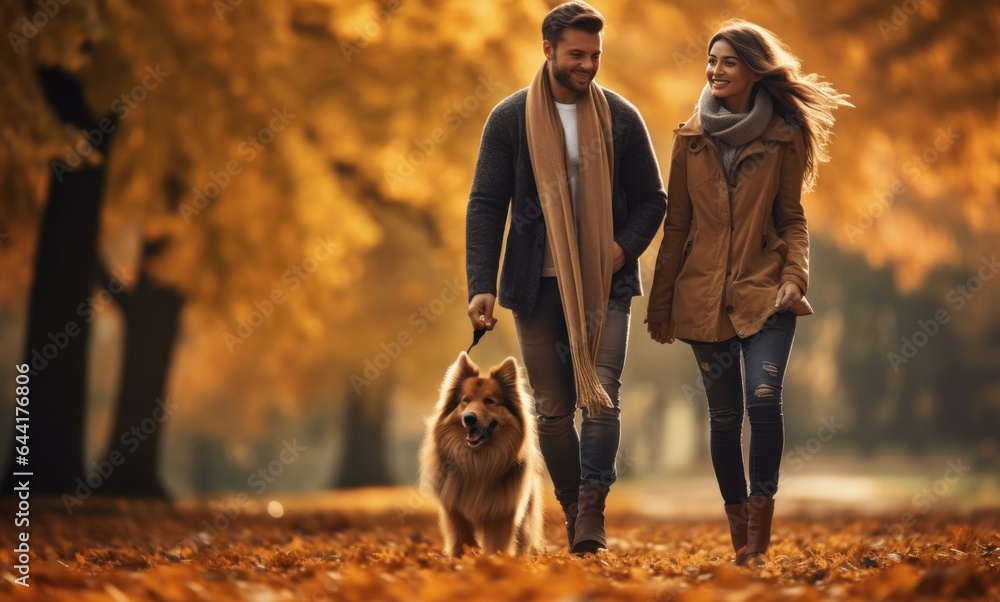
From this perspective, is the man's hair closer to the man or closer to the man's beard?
the man

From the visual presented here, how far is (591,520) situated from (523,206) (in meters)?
1.55

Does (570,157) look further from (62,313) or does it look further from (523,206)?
(62,313)

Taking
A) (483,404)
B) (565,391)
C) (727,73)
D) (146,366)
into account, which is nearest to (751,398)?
(565,391)

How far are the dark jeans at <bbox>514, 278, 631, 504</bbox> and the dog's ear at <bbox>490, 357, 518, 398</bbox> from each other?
0.24ft

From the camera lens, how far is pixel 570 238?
17.3 ft

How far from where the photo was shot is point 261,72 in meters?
10.2

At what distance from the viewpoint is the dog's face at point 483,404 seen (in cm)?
533

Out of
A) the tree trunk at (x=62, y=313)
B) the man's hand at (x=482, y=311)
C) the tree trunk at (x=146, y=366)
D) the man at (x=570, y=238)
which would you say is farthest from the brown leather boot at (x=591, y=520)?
the tree trunk at (x=146, y=366)

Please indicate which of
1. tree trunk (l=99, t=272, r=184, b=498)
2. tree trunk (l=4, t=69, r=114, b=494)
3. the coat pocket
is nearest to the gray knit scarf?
the coat pocket

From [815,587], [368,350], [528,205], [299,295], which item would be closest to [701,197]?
[528,205]

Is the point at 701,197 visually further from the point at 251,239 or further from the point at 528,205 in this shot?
the point at 251,239

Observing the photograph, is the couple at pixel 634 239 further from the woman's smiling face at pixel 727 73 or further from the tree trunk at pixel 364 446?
the tree trunk at pixel 364 446

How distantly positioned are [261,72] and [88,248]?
2772 mm

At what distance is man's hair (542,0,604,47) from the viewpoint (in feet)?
16.9
